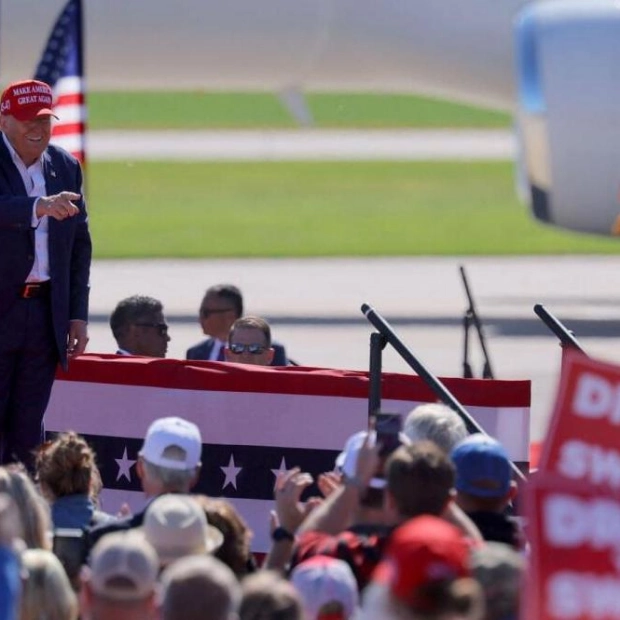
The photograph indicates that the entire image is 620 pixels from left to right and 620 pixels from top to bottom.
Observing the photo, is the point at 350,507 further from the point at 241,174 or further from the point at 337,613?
the point at 241,174

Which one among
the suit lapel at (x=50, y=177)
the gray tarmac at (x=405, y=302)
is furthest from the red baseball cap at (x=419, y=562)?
the gray tarmac at (x=405, y=302)

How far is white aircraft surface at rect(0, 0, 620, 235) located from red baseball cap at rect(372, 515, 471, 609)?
1175 centimetres

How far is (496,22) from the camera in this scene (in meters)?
17.7

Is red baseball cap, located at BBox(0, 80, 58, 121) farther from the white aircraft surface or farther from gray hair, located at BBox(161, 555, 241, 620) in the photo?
the white aircraft surface

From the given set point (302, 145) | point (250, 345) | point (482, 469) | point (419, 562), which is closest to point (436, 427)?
point (482, 469)

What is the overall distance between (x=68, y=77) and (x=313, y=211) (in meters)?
18.6

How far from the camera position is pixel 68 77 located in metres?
14.4

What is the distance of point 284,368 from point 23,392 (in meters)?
1.05

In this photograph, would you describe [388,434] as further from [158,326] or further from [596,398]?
[158,326]

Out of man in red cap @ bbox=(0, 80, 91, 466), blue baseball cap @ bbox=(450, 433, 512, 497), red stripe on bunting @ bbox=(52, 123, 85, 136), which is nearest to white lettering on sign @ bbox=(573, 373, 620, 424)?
blue baseball cap @ bbox=(450, 433, 512, 497)

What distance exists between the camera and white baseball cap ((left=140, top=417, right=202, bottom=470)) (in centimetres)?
566

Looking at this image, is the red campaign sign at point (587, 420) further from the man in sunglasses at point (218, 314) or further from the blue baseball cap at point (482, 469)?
the man in sunglasses at point (218, 314)

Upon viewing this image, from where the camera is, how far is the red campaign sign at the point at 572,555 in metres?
3.95

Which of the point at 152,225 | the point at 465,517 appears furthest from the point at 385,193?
the point at 465,517
